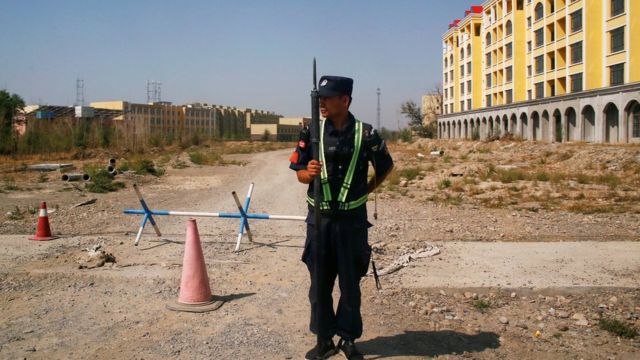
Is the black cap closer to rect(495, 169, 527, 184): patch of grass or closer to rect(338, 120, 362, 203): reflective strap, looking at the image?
rect(338, 120, 362, 203): reflective strap

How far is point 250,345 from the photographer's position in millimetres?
4613

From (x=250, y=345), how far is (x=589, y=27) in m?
42.8

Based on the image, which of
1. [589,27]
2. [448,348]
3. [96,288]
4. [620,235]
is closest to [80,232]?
[96,288]

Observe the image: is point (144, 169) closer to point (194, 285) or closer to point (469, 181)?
point (469, 181)

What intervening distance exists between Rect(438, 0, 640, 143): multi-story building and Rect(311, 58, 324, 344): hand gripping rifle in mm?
36198

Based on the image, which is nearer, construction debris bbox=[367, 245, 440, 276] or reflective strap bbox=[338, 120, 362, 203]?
reflective strap bbox=[338, 120, 362, 203]

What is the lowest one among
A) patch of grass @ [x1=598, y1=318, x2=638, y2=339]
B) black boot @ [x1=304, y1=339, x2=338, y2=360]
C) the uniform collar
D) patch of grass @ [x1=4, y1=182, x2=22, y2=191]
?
patch of grass @ [x1=598, y1=318, x2=638, y2=339]

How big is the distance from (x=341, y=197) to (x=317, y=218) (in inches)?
8.6

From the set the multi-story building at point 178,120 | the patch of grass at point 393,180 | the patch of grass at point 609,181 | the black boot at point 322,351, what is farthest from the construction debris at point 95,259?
the multi-story building at point 178,120

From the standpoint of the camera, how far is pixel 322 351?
4.24 meters

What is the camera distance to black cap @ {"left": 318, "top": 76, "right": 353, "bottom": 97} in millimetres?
4043

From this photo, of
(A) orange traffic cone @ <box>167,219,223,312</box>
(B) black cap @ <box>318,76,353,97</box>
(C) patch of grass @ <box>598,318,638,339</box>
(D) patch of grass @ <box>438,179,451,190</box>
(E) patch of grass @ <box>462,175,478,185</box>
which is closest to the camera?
(B) black cap @ <box>318,76,353,97</box>

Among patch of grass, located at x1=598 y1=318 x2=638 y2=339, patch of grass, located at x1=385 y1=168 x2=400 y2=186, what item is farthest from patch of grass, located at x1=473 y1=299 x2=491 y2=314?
patch of grass, located at x1=385 y1=168 x2=400 y2=186

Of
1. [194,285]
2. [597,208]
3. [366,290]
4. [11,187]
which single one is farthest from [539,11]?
[194,285]
